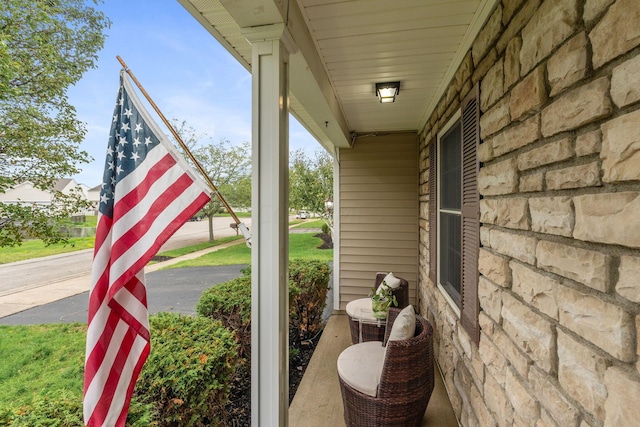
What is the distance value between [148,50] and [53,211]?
140 centimetres

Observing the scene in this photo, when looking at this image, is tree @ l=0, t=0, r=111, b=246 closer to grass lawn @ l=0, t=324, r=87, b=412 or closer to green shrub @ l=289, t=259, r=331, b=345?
grass lawn @ l=0, t=324, r=87, b=412

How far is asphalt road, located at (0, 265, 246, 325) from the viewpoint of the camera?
2.43m

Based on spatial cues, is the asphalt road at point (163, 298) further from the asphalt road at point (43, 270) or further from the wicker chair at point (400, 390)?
the wicker chair at point (400, 390)

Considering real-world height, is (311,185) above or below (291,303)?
above

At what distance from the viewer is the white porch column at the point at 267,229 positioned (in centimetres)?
145

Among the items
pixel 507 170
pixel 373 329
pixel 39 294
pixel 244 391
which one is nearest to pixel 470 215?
pixel 507 170

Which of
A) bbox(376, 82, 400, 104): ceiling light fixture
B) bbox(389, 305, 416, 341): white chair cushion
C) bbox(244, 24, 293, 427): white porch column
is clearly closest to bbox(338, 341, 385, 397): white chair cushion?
bbox(389, 305, 416, 341): white chair cushion

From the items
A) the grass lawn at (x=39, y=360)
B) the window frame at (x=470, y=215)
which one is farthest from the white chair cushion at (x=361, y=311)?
the grass lawn at (x=39, y=360)

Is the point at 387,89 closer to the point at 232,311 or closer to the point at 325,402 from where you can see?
the point at 232,311

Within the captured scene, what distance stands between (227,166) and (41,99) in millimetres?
3856

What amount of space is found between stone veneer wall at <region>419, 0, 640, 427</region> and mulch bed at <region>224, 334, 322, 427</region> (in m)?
1.78

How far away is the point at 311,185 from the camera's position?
10.2m

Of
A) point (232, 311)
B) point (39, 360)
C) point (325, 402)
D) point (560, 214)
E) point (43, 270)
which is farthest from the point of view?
point (232, 311)

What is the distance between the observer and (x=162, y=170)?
1.34m
